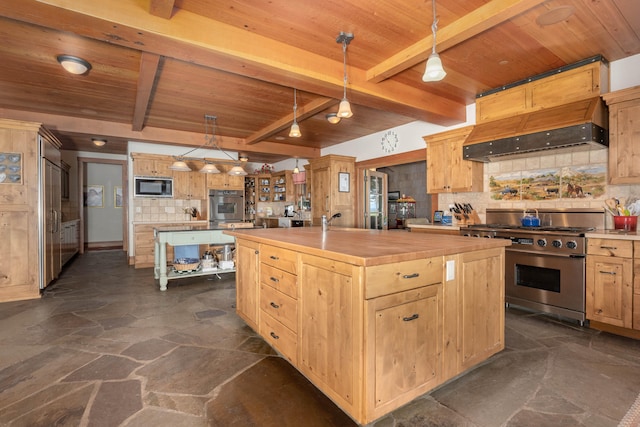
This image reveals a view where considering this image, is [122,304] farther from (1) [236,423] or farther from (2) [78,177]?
(2) [78,177]

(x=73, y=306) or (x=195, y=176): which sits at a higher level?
(x=195, y=176)

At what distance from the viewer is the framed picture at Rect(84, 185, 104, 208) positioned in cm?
892

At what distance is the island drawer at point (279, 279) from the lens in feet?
7.18

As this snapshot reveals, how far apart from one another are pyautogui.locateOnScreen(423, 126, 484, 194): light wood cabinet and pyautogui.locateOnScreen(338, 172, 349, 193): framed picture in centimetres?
227

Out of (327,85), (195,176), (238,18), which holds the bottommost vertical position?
(195,176)

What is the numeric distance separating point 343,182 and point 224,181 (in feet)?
9.55

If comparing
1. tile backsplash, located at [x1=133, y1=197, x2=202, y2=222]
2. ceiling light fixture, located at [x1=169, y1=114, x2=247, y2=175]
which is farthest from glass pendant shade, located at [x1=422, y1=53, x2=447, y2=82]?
tile backsplash, located at [x1=133, y1=197, x2=202, y2=222]

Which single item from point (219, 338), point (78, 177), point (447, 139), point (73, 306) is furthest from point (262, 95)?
point (78, 177)

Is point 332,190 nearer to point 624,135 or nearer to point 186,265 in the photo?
point 186,265

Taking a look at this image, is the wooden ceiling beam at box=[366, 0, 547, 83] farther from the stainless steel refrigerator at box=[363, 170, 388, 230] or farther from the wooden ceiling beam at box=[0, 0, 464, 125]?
the stainless steel refrigerator at box=[363, 170, 388, 230]

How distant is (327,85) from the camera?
3.28 meters

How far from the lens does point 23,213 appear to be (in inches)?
163

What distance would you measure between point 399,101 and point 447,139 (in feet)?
4.22

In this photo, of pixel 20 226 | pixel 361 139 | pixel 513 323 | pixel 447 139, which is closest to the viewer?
pixel 513 323
